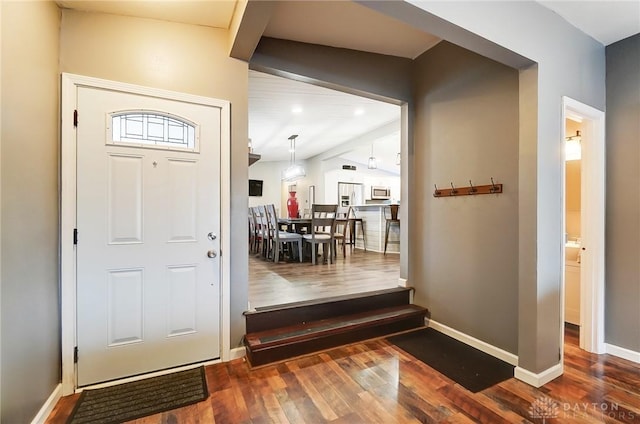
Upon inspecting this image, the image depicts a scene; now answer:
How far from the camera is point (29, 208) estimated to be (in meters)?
1.53

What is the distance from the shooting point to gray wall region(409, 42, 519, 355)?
228 cm

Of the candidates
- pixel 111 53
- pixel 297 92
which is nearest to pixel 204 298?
pixel 111 53

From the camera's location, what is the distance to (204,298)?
2.21 meters

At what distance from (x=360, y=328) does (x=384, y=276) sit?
145 centimetres

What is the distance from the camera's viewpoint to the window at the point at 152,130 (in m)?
1.99

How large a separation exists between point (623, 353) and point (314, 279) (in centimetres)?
296

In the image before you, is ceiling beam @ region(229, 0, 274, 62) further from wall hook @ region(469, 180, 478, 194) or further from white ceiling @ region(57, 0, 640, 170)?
wall hook @ region(469, 180, 478, 194)

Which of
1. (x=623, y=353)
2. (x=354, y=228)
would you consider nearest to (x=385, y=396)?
(x=623, y=353)

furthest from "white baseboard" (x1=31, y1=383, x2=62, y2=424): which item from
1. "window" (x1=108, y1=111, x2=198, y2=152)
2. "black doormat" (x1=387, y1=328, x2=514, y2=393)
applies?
"black doormat" (x1=387, y1=328, x2=514, y2=393)

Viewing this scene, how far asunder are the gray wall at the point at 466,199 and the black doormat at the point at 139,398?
2240mm

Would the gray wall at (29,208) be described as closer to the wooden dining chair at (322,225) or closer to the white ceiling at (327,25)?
the white ceiling at (327,25)

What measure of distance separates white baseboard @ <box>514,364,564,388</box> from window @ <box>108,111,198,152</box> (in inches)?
114

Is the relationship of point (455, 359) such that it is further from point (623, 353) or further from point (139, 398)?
point (139, 398)

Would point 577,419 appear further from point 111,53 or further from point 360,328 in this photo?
point 111,53
